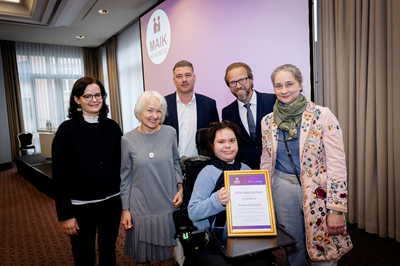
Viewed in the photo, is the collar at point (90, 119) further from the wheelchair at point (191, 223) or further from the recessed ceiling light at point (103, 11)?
the recessed ceiling light at point (103, 11)

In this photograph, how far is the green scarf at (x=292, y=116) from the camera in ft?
5.13

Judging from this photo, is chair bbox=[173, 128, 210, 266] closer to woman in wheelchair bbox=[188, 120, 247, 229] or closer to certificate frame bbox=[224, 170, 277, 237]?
woman in wheelchair bbox=[188, 120, 247, 229]

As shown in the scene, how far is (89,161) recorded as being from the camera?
1698mm

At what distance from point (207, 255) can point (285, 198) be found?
63 centimetres

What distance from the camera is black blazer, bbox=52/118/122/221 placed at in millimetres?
1633

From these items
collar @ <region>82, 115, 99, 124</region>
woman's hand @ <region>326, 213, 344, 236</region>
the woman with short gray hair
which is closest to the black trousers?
the woman with short gray hair

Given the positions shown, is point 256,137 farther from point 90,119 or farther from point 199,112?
point 90,119

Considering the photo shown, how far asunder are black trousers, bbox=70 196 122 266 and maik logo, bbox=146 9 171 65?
422 centimetres

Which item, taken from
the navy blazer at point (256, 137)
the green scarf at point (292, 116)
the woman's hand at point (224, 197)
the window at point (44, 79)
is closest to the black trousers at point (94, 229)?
the woman's hand at point (224, 197)

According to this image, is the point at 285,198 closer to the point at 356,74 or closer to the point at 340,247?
the point at 340,247

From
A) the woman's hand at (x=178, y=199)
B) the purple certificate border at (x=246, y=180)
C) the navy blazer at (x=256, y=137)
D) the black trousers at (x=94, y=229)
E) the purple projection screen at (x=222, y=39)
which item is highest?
the purple projection screen at (x=222, y=39)

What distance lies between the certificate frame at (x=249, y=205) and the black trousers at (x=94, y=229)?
93 cm

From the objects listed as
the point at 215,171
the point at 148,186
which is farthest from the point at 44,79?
the point at 215,171

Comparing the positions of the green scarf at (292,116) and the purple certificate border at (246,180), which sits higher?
the green scarf at (292,116)
